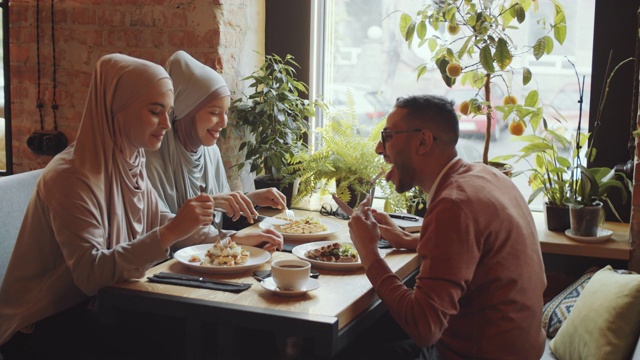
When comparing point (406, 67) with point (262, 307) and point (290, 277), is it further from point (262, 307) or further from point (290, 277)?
point (262, 307)

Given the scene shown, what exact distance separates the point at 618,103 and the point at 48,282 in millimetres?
2371

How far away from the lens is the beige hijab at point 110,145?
208 centimetres

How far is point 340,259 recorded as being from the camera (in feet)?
7.23

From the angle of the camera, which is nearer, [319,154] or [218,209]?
[218,209]

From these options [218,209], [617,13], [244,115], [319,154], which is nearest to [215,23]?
[244,115]

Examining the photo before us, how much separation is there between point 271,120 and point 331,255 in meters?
1.05

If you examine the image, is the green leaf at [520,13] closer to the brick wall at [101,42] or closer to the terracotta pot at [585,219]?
the terracotta pot at [585,219]

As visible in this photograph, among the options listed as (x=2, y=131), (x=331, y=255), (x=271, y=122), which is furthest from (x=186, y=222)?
(x=2, y=131)

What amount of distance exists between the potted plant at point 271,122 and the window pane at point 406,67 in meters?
0.29

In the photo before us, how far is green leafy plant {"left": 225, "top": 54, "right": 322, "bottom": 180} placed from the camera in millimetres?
3121

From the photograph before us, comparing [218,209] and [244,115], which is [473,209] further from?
[244,115]

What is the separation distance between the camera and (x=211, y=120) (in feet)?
9.04

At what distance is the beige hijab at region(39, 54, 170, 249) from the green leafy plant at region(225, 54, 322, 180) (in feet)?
3.03

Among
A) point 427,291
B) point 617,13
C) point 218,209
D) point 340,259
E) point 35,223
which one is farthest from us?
point 617,13
